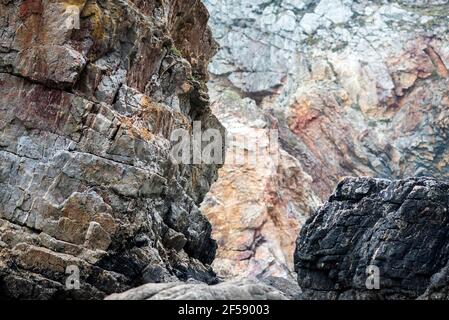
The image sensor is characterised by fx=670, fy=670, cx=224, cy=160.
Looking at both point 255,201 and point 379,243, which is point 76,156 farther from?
point 255,201

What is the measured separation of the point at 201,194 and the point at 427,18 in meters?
62.4

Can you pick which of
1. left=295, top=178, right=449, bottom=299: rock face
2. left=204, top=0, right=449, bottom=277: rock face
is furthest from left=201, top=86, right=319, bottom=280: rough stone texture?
left=295, top=178, right=449, bottom=299: rock face

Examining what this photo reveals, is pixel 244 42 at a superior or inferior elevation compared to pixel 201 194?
superior

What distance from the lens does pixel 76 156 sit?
3312cm

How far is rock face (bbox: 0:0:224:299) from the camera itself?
31.9 m

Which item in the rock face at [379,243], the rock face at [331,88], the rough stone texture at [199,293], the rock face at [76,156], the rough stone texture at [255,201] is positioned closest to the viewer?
the rough stone texture at [199,293]

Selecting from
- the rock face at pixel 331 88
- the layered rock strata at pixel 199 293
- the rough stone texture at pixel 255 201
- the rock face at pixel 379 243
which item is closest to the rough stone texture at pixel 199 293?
the layered rock strata at pixel 199 293

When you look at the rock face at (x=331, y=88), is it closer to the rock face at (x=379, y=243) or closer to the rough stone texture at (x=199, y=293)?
the rock face at (x=379, y=243)

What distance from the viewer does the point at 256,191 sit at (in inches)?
3302

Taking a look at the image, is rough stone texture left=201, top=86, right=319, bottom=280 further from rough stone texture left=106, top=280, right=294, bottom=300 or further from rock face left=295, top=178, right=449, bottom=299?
rough stone texture left=106, top=280, right=294, bottom=300

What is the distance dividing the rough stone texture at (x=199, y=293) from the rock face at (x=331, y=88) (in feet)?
194

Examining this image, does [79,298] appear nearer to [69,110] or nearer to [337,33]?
[69,110]

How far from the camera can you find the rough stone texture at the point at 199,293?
2408 centimetres
